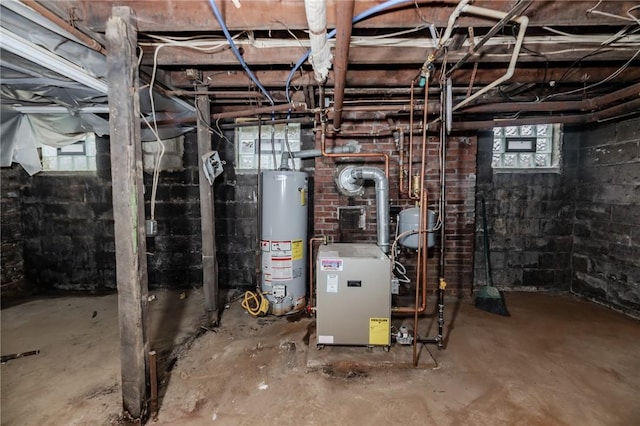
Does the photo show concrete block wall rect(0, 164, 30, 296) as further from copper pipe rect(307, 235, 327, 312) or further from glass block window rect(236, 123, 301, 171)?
copper pipe rect(307, 235, 327, 312)

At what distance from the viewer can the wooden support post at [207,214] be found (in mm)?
2611

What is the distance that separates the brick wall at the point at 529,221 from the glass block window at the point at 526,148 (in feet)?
0.27

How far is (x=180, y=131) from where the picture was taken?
11.0 feet

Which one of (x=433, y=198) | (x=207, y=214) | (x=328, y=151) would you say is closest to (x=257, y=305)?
(x=207, y=214)

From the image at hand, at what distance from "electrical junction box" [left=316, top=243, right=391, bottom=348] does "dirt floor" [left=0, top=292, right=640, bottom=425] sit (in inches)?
4.9

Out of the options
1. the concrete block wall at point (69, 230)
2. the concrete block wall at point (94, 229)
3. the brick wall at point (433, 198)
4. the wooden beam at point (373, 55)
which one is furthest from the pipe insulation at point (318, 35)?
the concrete block wall at point (69, 230)

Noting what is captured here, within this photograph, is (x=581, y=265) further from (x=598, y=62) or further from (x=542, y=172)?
(x=598, y=62)

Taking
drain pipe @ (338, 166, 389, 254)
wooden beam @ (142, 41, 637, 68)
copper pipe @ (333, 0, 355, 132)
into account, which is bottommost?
drain pipe @ (338, 166, 389, 254)

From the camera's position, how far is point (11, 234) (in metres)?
3.64

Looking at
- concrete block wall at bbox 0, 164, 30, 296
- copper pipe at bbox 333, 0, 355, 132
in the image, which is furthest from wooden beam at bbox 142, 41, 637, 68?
concrete block wall at bbox 0, 164, 30, 296

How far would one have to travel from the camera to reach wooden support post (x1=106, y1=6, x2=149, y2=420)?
1.49m

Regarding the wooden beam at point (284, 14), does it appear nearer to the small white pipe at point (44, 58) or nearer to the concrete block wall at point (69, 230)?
the small white pipe at point (44, 58)

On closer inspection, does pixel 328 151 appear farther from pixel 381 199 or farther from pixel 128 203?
pixel 128 203

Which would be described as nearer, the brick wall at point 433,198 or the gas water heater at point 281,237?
the gas water heater at point 281,237
